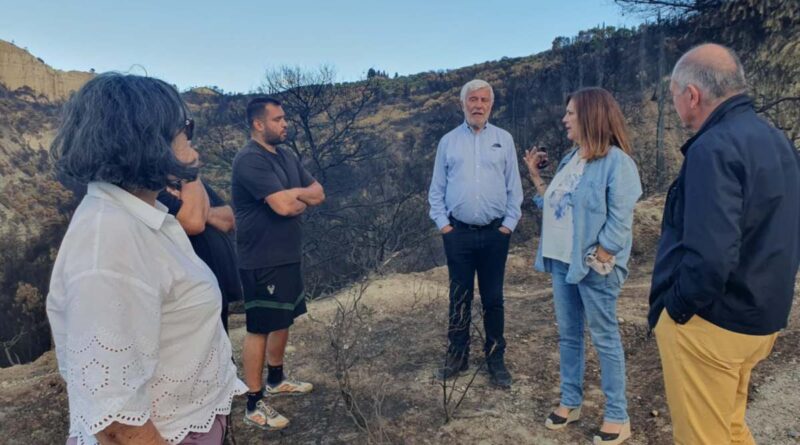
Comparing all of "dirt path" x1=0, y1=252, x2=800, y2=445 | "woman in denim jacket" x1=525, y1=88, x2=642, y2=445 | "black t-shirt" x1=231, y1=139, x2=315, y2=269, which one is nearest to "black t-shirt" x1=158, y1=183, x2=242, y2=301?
"black t-shirt" x1=231, y1=139, x2=315, y2=269

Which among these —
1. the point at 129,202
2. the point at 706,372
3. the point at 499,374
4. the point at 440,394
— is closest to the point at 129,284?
the point at 129,202

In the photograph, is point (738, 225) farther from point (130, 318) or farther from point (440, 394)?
point (440, 394)

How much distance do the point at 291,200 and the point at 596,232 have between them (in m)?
1.72

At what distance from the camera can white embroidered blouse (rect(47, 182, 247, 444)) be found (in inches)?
42.0

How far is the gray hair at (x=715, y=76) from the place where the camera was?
1.90 meters

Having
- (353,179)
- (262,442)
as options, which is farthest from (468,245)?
(353,179)

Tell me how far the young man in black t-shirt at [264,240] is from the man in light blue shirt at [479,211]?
97 cm

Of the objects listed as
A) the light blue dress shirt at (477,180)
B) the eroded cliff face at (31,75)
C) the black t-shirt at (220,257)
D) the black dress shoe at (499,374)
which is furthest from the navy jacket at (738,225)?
the eroded cliff face at (31,75)

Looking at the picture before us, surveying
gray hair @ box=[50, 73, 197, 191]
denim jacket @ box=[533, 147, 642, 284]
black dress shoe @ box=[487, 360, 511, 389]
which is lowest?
black dress shoe @ box=[487, 360, 511, 389]

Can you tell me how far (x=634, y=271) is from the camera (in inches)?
291

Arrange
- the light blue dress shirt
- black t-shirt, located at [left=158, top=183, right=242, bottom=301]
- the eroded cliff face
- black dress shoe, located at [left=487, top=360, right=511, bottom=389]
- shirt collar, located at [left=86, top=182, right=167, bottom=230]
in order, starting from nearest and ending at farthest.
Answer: shirt collar, located at [left=86, top=182, right=167, bottom=230] < black t-shirt, located at [left=158, top=183, right=242, bottom=301] < the light blue dress shirt < black dress shoe, located at [left=487, top=360, right=511, bottom=389] < the eroded cliff face

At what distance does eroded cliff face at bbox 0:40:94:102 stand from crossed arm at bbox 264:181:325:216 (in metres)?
41.3

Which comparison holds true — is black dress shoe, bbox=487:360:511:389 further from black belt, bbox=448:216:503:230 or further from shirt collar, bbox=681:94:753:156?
shirt collar, bbox=681:94:753:156

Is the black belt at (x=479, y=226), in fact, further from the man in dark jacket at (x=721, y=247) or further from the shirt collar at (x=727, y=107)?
the shirt collar at (x=727, y=107)
